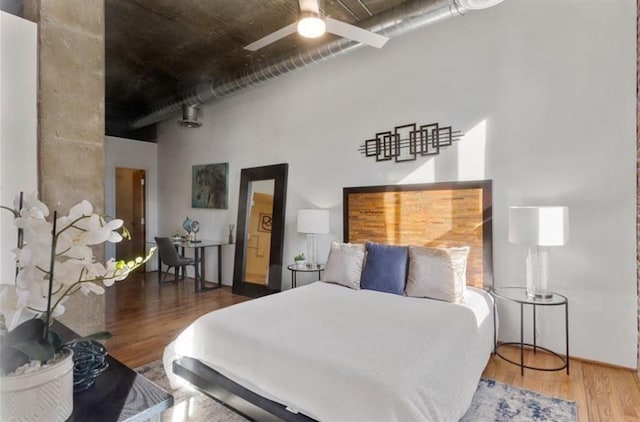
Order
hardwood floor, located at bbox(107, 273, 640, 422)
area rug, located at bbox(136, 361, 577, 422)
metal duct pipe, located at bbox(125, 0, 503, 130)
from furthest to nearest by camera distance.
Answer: metal duct pipe, located at bbox(125, 0, 503, 130) → hardwood floor, located at bbox(107, 273, 640, 422) → area rug, located at bbox(136, 361, 577, 422)

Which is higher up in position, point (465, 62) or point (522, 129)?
point (465, 62)

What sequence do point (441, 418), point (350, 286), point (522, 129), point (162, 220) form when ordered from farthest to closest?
point (162, 220) → point (350, 286) → point (522, 129) → point (441, 418)

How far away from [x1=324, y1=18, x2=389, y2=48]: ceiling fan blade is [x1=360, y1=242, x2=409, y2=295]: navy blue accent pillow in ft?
6.25

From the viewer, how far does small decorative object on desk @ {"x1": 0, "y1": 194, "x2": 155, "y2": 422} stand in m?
0.71

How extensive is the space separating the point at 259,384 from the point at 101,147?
1741 mm

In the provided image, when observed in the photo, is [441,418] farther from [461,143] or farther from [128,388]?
[461,143]

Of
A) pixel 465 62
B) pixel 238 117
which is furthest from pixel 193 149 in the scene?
pixel 465 62

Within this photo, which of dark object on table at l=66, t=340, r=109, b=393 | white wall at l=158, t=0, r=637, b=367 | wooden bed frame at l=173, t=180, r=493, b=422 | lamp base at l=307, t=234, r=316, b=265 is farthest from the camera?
lamp base at l=307, t=234, r=316, b=265

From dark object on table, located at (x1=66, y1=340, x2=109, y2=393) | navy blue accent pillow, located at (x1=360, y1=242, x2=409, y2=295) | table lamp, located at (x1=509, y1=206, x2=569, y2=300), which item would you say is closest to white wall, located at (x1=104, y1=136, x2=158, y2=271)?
navy blue accent pillow, located at (x1=360, y1=242, x2=409, y2=295)

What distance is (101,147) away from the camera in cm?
208

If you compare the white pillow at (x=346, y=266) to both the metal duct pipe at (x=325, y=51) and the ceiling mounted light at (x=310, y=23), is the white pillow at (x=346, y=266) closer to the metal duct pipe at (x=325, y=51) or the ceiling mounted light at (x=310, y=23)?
the ceiling mounted light at (x=310, y=23)

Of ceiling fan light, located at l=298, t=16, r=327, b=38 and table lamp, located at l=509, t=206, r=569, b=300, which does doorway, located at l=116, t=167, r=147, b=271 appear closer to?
ceiling fan light, located at l=298, t=16, r=327, b=38

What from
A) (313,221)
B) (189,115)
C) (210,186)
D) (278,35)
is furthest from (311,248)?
(189,115)

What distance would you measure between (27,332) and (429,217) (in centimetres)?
344
